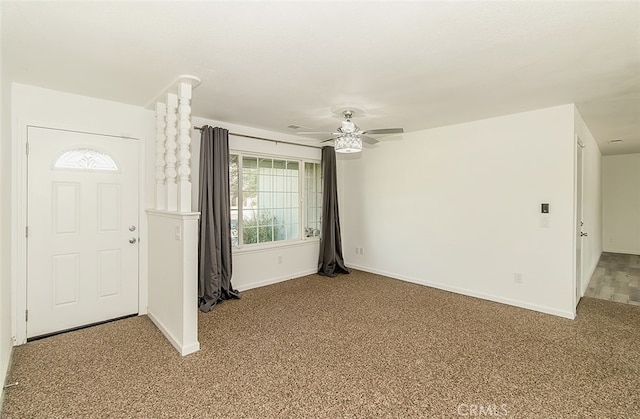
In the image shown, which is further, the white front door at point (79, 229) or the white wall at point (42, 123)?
the white front door at point (79, 229)

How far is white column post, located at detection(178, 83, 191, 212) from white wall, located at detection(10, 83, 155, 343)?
3.37ft

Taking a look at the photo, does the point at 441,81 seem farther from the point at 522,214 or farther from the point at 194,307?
the point at 194,307

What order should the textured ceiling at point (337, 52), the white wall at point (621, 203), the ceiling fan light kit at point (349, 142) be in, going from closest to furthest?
the textured ceiling at point (337, 52) < the ceiling fan light kit at point (349, 142) < the white wall at point (621, 203)

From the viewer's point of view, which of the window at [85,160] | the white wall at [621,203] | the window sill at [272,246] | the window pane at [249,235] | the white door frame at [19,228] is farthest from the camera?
the white wall at [621,203]

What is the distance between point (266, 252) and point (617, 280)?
5.75 meters

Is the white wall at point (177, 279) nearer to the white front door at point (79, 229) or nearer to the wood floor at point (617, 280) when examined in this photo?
the white front door at point (79, 229)

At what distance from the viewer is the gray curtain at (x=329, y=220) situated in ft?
17.3

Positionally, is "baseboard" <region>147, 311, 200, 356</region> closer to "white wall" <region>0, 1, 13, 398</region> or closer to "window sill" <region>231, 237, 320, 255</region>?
"white wall" <region>0, 1, 13, 398</region>

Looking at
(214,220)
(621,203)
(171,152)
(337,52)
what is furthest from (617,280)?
(171,152)

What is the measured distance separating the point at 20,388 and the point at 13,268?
1164 millimetres

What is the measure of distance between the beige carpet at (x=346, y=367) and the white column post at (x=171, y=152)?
4.48ft

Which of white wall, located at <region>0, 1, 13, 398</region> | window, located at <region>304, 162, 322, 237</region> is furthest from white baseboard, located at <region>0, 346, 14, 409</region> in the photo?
window, located at <region>304, 162, 322, 237</region>

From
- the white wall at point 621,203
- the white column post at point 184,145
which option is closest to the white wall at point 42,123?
the white column post at point 184,145

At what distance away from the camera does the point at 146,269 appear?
351cm
